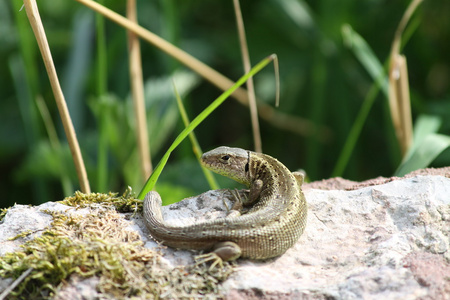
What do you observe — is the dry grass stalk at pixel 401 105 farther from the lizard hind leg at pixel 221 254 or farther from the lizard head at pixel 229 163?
the lizard hind leg at pixel 221 254

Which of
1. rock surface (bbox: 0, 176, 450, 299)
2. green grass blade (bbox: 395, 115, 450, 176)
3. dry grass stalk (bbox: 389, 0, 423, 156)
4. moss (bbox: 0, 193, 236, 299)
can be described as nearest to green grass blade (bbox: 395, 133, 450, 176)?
green grass blade (bbox: 395, 115, 450, 176)

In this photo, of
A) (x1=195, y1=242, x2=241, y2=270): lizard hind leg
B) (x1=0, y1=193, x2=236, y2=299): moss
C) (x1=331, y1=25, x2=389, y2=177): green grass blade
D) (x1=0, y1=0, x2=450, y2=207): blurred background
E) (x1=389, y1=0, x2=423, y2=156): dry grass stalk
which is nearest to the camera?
(x1=0, y1=193, x2=236, y2=299): moss

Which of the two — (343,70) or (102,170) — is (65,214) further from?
(343,70)

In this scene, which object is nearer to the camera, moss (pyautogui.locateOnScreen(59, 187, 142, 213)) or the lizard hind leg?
the lizard hind leg

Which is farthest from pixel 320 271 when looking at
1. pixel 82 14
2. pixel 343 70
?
pixel 82 14

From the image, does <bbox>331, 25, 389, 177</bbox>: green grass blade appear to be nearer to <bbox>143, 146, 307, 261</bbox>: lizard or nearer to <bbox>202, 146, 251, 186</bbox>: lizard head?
<bbox>202, 146, 251, 186</bbox>: lizard head

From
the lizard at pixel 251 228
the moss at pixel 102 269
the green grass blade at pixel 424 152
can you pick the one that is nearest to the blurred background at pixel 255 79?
the green grass blade at pixel 424 152
